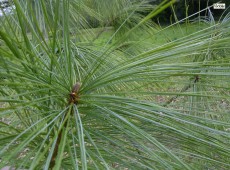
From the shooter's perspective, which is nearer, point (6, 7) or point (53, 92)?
point (53, 92)

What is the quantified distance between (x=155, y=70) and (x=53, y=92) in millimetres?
142

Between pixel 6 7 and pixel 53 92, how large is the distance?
1.75ft

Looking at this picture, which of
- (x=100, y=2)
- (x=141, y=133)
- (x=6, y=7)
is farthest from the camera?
(x=100, y=2)

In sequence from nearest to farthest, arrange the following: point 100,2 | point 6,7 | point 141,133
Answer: point 141,133, point 6,7, point 100,2

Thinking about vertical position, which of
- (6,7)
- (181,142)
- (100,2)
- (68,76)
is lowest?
(181,142)

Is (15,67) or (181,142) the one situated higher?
(15,67)

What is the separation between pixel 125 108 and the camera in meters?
0.42

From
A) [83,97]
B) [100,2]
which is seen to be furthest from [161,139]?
[100,2]

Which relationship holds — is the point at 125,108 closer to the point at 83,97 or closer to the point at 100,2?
the point at 83,97

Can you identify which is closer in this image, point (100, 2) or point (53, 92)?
point (53, 92)

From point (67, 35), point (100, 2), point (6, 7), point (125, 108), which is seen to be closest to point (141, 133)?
point (125, 108)

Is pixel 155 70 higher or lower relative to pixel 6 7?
lower

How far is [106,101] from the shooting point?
0.43 m

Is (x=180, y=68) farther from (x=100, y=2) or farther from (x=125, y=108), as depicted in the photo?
(x=100, y=2)
